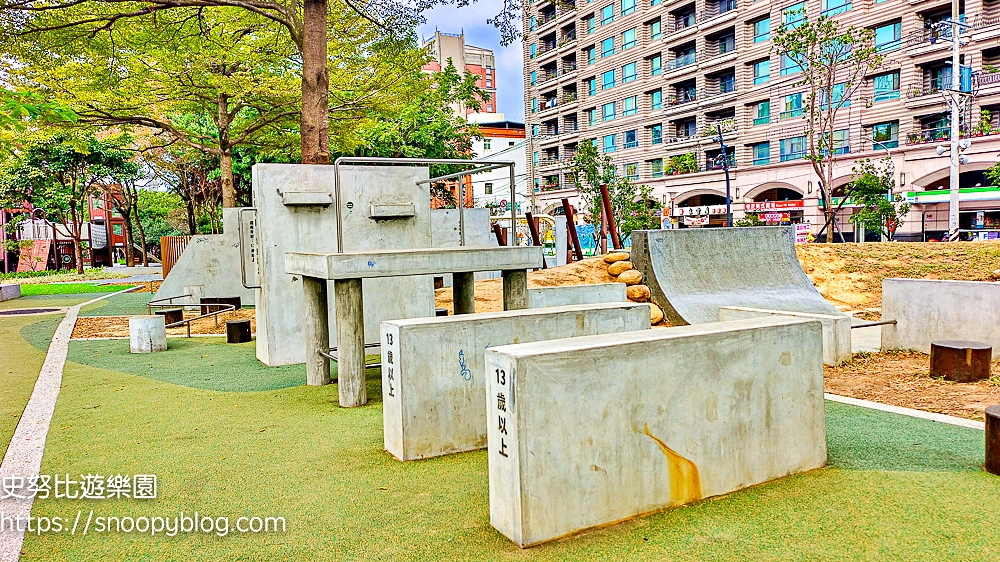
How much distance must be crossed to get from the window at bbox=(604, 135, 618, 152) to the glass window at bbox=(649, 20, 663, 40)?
22.2ft

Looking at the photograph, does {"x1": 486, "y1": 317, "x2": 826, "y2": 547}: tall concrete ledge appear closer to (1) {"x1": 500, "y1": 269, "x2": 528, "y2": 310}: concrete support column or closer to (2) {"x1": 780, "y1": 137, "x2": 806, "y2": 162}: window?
(1) {"x1": 500, "y1": 269, "x2": 528, "y2": 310}: concrete support column

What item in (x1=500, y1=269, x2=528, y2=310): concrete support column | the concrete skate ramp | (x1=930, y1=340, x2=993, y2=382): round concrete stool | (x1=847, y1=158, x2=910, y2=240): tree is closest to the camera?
(x1=930, y1=340, x2=993, y2=382): round concrete stool

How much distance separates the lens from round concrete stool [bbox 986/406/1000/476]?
14.0 ft

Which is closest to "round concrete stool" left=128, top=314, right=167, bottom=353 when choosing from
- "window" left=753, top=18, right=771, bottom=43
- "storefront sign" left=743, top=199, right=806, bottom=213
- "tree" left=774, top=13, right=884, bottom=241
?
"tree" left=774, top=13, right=884, bottom=241

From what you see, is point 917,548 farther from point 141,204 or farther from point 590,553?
point 141,204

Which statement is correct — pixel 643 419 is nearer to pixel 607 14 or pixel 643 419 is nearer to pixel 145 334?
pixel 145 334

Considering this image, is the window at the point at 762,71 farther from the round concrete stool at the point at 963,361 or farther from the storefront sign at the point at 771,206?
the round concrete stool at the point at 963,361

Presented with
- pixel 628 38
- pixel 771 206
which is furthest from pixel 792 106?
pixel 628 38

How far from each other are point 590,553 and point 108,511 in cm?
268

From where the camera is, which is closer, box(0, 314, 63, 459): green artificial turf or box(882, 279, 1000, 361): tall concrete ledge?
box(0, 314, 63, 459): green artificial turf

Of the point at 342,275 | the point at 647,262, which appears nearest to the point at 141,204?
the point at 647,262

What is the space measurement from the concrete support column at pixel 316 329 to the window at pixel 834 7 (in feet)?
114

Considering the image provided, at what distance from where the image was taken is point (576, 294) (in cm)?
971

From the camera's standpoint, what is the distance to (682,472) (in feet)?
12.9
